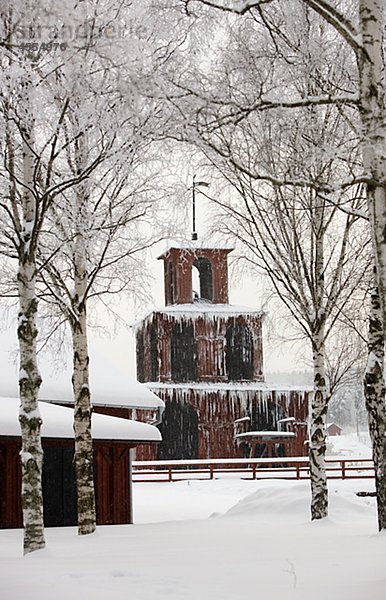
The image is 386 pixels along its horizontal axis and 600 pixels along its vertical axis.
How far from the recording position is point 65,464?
56.6ft

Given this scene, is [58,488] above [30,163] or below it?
below

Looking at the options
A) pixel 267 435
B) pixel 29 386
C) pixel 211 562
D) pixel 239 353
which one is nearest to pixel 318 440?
pixel 211 562

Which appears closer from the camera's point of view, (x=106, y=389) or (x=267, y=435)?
(x=106, y=389)

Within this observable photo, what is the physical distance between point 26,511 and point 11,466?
24.8 ft

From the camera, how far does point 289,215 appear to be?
45.5 feet

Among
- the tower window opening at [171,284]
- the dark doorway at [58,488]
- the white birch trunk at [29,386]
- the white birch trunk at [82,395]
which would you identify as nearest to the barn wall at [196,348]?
the tower window opening at [171,284]

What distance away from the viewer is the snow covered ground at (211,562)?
20.5 feet

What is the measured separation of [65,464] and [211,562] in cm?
972

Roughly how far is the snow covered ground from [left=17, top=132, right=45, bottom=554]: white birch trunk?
0.41 metres

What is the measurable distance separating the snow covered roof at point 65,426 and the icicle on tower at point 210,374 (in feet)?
77.8

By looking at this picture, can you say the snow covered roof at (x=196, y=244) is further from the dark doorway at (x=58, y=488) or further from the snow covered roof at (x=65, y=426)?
the dark doorway at (x=58, y=488)

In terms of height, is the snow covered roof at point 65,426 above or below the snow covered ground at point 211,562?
above

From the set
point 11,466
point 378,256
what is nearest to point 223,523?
point 11,466

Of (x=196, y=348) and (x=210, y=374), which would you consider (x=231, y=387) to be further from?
(x=196, y=348)
